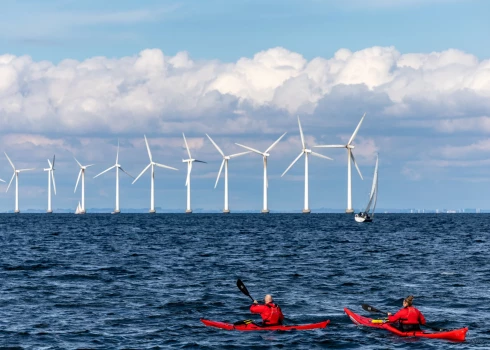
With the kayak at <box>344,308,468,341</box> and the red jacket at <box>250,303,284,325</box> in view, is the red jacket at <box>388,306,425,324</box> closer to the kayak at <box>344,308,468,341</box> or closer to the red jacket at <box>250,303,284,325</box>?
the kayak at <box>344,308,468,341</box>

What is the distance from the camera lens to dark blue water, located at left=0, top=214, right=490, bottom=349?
36.7m

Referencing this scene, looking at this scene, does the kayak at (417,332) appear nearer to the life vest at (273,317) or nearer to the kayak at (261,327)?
the kayak at (261,327)

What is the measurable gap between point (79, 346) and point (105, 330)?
11.8 ft

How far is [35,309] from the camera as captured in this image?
146 feet

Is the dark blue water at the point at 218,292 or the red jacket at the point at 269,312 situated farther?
the red jacket at the point at 269,312

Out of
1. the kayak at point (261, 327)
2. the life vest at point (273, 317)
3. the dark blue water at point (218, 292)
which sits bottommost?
the dark blue water at point (218, 292)

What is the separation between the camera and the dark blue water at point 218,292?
36719 millimetres

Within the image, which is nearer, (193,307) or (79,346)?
(79,346)

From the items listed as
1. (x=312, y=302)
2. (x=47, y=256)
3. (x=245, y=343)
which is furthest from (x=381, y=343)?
(x=47, y=256)

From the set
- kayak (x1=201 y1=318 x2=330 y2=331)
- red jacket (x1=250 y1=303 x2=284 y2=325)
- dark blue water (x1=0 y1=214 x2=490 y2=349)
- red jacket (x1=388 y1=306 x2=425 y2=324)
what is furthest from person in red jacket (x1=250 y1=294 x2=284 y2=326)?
red jacket (x1=388 y1=306 x2=425 y2=324)

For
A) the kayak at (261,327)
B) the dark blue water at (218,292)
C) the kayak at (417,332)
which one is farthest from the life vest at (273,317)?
the kayak at (417,332)

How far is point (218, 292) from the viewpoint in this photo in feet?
173

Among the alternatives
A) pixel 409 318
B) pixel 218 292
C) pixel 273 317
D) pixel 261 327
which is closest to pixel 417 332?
pixel 409 318

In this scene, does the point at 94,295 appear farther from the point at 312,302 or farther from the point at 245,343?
the point at 245,343
